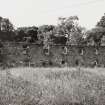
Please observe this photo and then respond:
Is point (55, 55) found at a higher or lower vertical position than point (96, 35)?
lower

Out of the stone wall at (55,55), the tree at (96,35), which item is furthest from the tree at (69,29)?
the stone wall at (55,55)

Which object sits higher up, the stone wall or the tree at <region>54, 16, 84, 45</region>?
the tree at <region>54, 16, 84, 45</region>

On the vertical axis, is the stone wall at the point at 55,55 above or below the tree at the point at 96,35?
below

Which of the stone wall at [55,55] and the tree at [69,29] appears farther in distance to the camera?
the tree at [69,29]

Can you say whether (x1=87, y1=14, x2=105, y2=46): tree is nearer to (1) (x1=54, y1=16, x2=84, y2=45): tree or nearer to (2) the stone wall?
(1) (x1=54, y1=16, x2=84, y2=45): tree

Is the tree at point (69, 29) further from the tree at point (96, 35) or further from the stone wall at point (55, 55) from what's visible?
the stone wall at point (55, 55)

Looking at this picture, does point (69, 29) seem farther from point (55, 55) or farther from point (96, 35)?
point (55, 55)

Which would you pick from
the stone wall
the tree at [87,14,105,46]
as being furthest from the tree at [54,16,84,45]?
the stone wall

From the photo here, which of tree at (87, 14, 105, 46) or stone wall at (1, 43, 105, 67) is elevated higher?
tree at (87, 14, 105, 46)

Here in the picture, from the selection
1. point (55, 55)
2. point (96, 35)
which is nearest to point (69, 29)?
point (96, 35)

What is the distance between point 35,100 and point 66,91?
4.77 ft

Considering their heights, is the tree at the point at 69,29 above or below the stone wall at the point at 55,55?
above

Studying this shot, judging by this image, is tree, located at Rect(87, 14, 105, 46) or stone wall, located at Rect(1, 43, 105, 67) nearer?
stone wall, located at Rect(1, 43, 105, 67)

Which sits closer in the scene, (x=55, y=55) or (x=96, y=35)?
(x=55, y=55)
